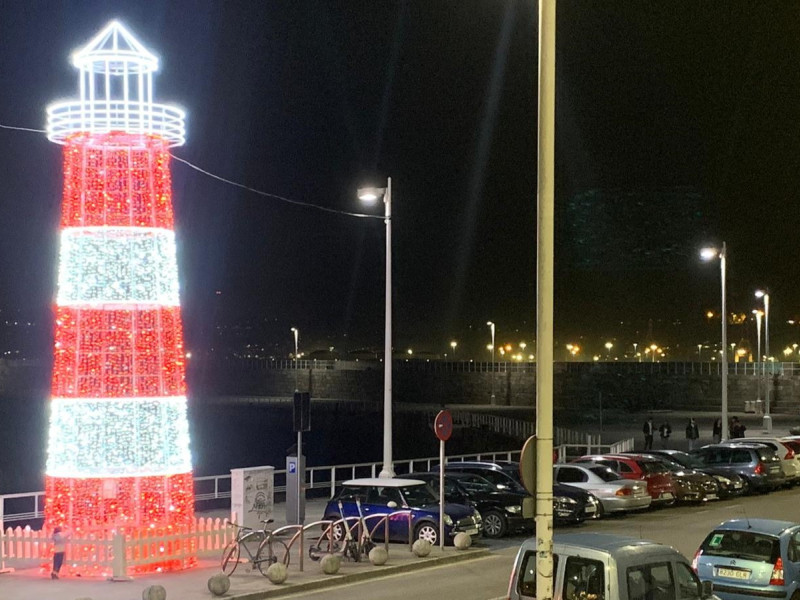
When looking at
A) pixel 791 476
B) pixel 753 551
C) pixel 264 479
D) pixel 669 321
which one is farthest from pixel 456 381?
pixel 753 551

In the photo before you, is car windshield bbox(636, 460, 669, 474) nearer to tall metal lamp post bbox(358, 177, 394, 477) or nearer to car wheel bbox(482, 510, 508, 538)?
car wheel bbox(482, 510, 508, 538)

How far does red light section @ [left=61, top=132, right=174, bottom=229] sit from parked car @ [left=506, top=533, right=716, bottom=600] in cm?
882

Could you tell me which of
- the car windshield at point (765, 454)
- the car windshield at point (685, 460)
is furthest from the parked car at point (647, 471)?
the car windshield at point (765, 454)

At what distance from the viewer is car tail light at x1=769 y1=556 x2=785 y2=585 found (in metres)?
13.6

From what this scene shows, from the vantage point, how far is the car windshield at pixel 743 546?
45.3 ft

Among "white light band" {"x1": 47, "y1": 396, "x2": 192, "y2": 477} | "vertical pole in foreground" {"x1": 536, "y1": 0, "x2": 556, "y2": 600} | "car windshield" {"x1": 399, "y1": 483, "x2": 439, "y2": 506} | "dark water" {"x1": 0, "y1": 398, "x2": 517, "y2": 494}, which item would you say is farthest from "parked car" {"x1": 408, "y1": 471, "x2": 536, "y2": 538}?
"dark water" {"x1": 0, "y1": 398, "x2": 517, "y2": 494}

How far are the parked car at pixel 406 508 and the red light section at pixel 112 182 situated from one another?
707cm

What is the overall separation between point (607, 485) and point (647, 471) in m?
1.88

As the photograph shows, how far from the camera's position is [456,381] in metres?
113

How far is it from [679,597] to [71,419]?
9.76 m

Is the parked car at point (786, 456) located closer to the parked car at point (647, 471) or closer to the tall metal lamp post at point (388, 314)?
the parked car at point (647, 471)

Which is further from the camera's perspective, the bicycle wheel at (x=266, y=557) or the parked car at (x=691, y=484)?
the parked car at (x=691, y=484)

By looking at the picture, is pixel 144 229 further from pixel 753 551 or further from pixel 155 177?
pixel 753 551

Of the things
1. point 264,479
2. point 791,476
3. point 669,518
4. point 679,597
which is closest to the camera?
point 679,597
